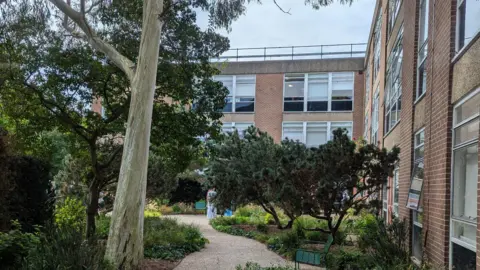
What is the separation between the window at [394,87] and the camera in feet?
44.0

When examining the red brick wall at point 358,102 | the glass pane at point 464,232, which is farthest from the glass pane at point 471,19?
the red brick wall at point 358,102

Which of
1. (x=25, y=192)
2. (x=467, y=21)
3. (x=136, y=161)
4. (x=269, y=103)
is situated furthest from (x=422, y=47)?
(x=269, y=103)

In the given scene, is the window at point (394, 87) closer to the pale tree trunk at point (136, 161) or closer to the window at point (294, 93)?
the pale tree trunk at point (136, 161)

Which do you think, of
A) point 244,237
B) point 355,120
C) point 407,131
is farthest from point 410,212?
point 355,120

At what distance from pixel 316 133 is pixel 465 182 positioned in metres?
22.3

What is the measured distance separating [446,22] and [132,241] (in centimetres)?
654

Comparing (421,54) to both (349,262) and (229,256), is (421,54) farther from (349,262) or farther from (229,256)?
(229,256)

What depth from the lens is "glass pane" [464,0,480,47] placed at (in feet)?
20.1

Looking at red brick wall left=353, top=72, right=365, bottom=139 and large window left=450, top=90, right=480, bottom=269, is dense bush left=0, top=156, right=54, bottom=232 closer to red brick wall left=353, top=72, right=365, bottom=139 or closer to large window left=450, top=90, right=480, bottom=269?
large window left=450, top=90, right=480, bottom=269

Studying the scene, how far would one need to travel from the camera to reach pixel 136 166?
8086mm

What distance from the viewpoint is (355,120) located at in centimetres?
2820

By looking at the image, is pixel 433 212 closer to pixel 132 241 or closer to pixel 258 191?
pixel 132 241

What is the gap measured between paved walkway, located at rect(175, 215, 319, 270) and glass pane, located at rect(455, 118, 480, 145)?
14.8 ft

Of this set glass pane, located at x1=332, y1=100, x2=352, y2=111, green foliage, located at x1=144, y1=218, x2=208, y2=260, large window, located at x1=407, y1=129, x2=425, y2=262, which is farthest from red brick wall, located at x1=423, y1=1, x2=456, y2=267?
glass pane, located at x1=332, y1=100, x2=352, y2=111
